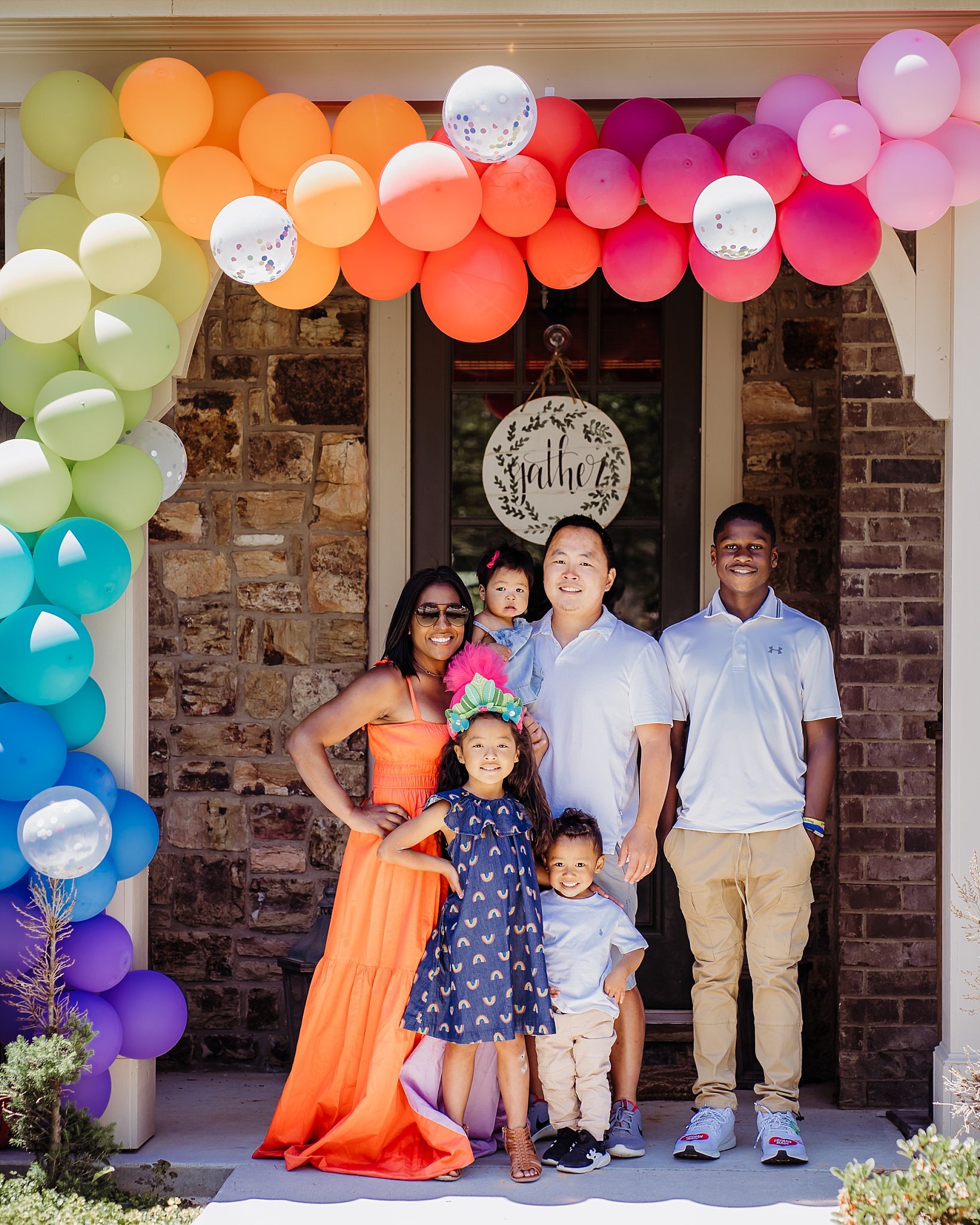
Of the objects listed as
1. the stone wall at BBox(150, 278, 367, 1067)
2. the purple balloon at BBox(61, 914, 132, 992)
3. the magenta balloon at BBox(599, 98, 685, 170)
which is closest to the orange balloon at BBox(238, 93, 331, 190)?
the magenta balloon at BBox(599, 98, 685, 170)

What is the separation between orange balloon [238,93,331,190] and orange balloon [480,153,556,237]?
1.60ft

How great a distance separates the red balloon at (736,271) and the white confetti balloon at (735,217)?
131 mm

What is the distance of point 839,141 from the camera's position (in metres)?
3.33

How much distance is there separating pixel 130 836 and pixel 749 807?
→ 1.80 meters

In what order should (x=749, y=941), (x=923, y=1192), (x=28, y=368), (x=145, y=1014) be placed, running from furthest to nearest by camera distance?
1. (x=749, y=941)
2. (x=145, y=1014)
3. (x=28, y=368)
4. (x=923, y=1192)

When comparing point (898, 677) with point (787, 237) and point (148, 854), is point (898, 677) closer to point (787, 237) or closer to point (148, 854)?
point (787, 237)

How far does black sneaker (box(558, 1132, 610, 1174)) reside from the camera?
140 inches

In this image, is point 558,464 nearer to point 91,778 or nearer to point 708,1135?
point 91,778

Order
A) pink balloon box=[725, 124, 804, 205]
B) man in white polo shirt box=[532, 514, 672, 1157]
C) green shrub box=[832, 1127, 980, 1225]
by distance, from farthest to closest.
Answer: man in white polo shirt box=[532, 514, 672, 1157] → pink balloon box=[725, 124, 804, 205] → green shrub box=[832, 1127, 980, 1225]

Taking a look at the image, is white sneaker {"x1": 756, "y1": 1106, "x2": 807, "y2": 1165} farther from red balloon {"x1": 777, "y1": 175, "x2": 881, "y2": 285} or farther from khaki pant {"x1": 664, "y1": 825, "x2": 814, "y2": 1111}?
red balloon {"x1": 777, "y1": 175, "x2": 881, "y2": 285}

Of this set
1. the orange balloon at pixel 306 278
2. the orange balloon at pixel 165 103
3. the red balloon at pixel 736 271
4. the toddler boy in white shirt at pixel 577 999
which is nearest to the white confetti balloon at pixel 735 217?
the red balloon at pixel 736 271

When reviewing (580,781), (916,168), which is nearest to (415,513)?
(580,781)

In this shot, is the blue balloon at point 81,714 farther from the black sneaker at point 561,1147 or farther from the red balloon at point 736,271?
the red balloon at point 736,271

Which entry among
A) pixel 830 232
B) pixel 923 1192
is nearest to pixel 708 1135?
pixel 923 1192
